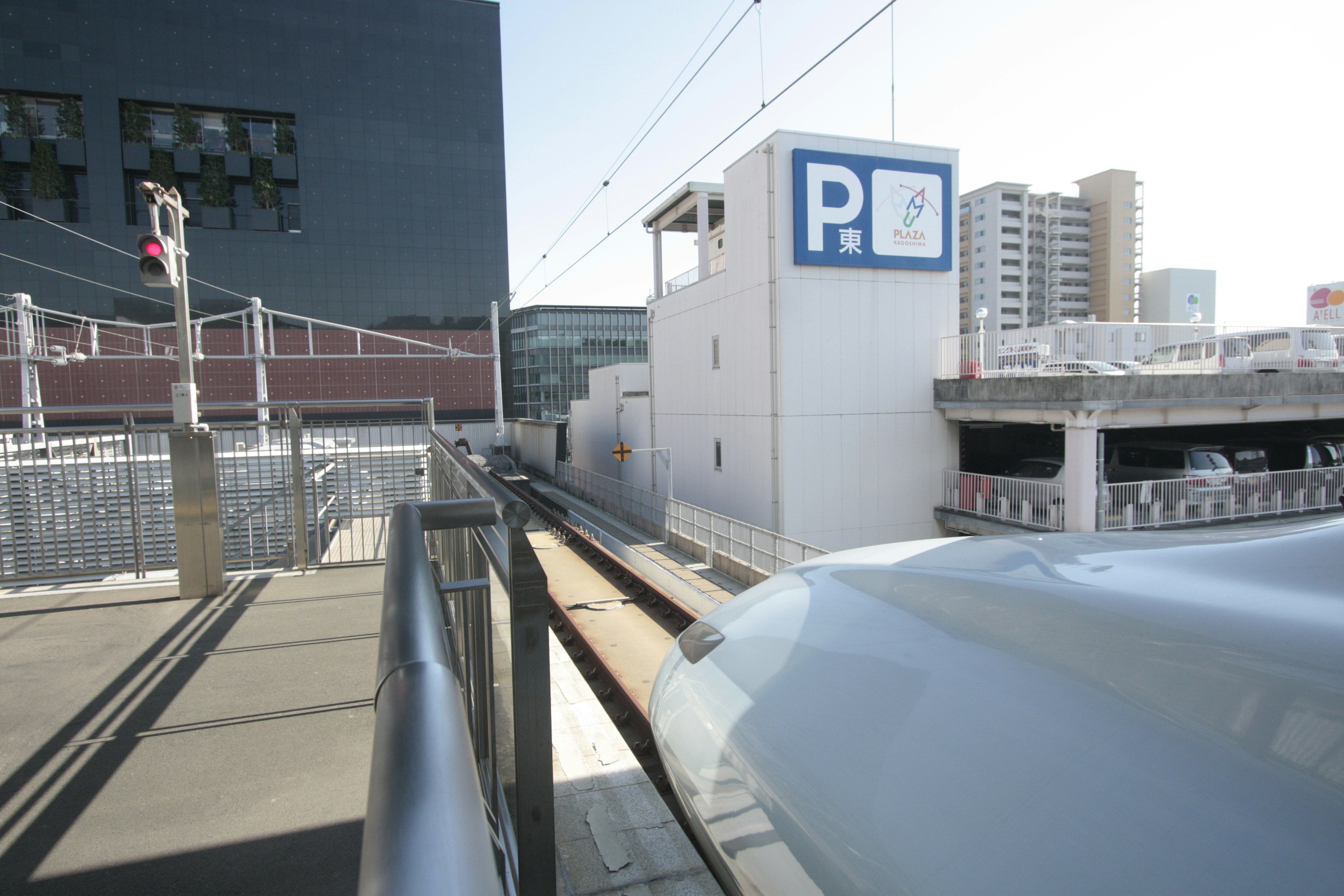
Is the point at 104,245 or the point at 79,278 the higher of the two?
the point at 104,245

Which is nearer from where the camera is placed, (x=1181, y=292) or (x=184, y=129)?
(x=184, y=129)

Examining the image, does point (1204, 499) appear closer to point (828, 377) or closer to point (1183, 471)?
point (1183, 471)

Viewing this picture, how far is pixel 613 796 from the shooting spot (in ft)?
11.6

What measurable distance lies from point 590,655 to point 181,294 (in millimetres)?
5157

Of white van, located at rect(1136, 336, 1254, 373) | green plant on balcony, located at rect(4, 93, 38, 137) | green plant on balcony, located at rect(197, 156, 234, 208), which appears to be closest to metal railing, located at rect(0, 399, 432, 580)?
white van, located at rect(1136, 336, 1254, 373)

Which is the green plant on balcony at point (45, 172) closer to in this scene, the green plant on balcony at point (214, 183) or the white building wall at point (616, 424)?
the green plant on balcony at point (214, 183)

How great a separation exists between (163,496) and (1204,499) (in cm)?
1786

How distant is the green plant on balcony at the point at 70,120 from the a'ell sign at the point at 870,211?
47808 millimetres

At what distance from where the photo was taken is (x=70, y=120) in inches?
1698

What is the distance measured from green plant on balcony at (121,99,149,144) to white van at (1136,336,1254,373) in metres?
53.3

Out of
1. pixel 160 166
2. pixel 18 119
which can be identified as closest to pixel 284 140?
pixel 160 166

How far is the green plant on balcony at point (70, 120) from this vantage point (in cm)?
4294

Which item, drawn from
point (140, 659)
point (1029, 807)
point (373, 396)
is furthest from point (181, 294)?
point (373, 396)

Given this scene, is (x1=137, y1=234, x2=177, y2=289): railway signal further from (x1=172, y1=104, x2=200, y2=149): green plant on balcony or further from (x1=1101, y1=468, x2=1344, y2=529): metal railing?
(x1=172, y1=104, x2=200, y2=149): green plant on balcony
